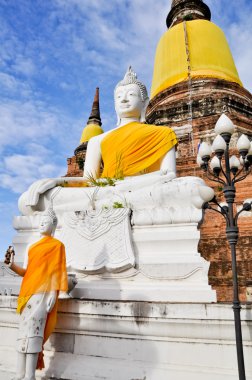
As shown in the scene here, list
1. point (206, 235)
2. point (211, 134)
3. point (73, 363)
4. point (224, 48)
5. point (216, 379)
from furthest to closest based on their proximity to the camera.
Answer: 1. point (224, 48)
2. point (211, 134)
3. point (206, 235)
4. point (73, 363)
5. point (216, 379)

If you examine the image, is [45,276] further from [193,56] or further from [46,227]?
[193,56]

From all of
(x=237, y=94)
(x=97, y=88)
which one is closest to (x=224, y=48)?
(x=237, y=94)

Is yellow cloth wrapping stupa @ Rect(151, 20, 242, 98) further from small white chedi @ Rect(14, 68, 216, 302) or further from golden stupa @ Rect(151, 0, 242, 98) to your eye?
small white chedi @ Rect(14, 68, 216, 302)

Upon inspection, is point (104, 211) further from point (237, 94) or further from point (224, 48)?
point (224, 48)

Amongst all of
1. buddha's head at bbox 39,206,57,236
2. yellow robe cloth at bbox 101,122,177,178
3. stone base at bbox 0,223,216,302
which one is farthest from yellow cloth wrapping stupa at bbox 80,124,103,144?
buddha's head at bbox 39,206,57,236

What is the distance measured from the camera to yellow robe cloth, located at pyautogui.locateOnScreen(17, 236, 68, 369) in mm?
3102

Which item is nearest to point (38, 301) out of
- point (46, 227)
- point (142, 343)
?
point (46, 227)

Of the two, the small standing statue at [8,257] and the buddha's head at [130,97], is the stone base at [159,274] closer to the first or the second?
the small standing statue at [8,257]

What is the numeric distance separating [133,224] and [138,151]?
1.45 metres

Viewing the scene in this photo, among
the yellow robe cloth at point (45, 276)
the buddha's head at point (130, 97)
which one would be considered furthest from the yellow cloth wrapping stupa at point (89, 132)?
the yellow robe cloth at point (45, 276)

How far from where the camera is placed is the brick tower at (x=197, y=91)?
8.50 m

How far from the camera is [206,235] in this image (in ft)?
25.9

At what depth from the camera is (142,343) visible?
3262mm

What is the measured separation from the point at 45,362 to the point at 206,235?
5.19 m
